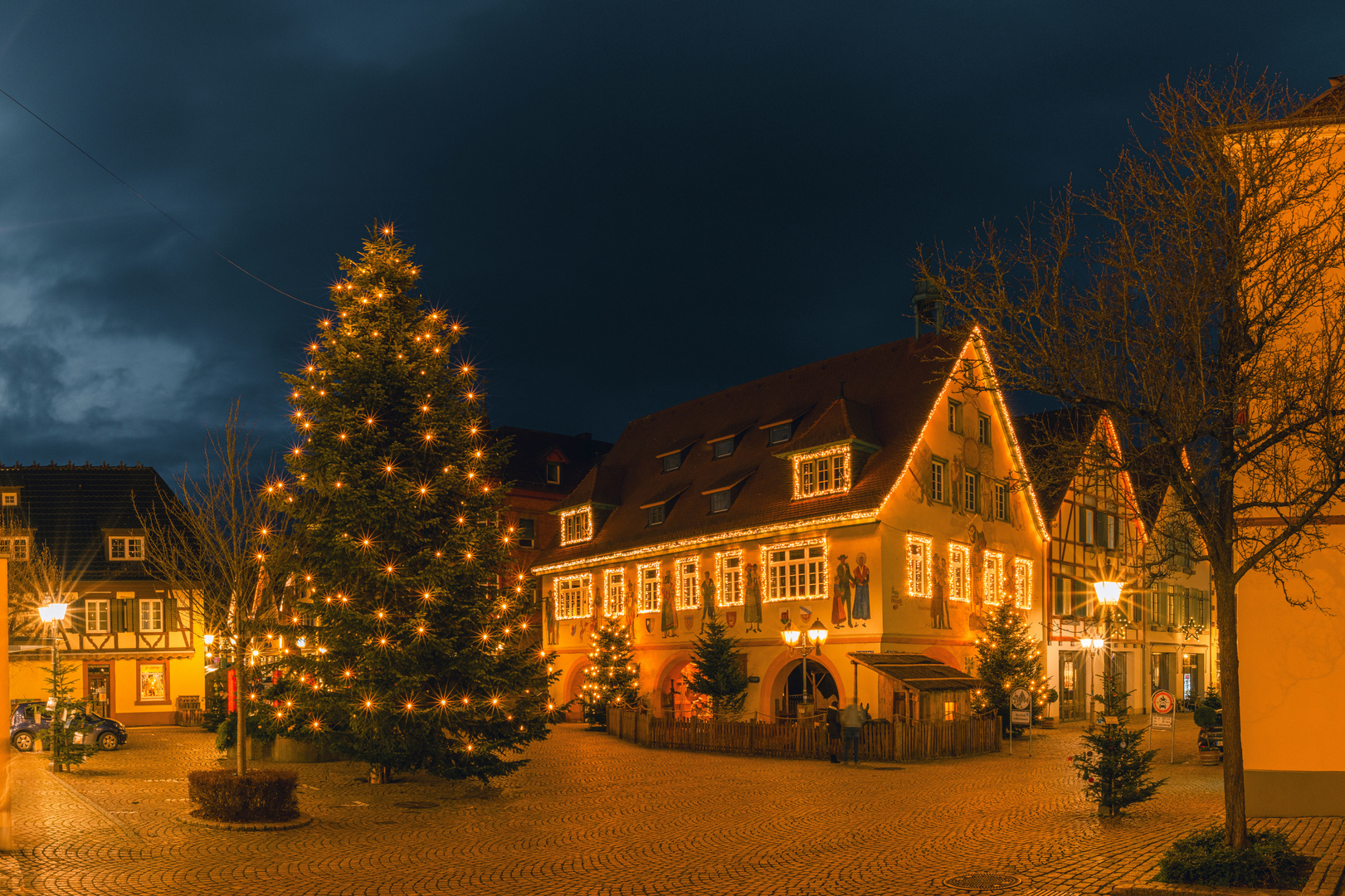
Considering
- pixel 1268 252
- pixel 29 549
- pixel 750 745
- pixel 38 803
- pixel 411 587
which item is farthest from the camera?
pixel 29 549

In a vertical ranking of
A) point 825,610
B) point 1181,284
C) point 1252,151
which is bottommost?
point 825,610

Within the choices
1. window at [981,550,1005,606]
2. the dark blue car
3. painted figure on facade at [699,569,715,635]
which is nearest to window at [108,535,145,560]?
the dark blue car

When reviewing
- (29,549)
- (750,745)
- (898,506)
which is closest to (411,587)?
(750,745)

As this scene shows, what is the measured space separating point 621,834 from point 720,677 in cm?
1790

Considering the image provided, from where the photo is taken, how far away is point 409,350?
836 inches

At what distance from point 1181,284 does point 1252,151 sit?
1791mm

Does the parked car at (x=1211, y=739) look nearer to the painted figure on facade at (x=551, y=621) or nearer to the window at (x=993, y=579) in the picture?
the window at (x=993, y=579)

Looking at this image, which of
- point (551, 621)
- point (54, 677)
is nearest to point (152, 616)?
point (551, 621)

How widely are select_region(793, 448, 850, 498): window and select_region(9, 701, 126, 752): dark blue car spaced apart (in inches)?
804

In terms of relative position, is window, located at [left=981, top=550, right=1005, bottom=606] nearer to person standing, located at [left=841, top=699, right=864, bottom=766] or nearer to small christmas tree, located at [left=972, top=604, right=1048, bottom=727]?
small christmas tree, located at [left=972, top=604, right=1048, bottom=727]

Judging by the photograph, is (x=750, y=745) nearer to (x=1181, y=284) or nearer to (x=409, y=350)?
(x=409, y=350)

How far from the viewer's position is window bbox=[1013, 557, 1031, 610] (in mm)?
37656

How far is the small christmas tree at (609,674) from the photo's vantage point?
122ft

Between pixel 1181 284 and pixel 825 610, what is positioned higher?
pixel 1181 284
